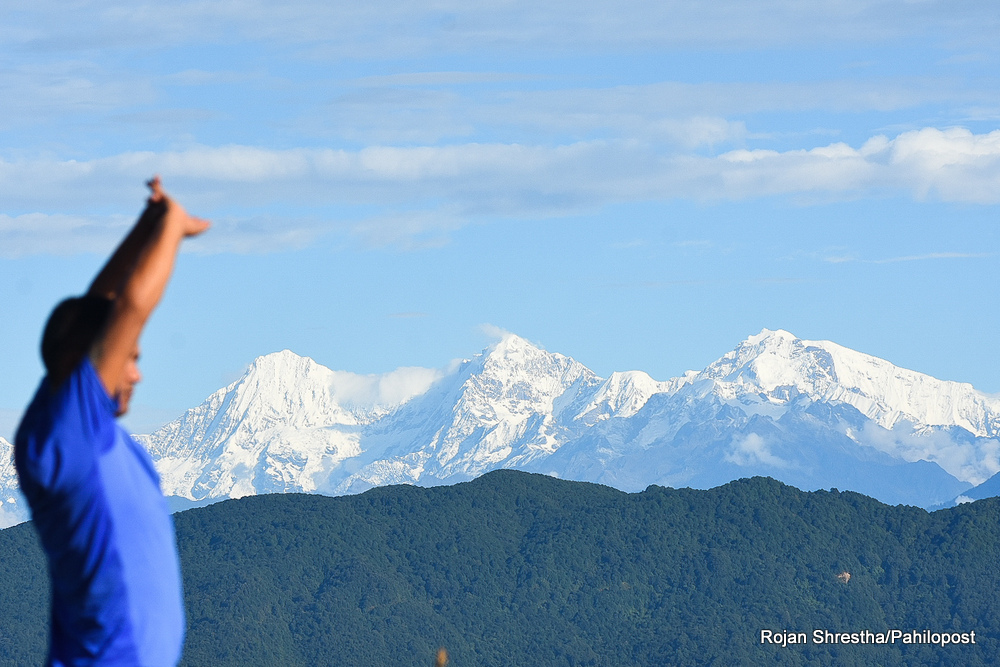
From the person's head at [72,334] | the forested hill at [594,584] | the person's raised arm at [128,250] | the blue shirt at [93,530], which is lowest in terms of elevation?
the forested hill at [594,584]

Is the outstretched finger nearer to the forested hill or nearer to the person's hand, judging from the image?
the person's hand

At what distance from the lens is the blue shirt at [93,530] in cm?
452

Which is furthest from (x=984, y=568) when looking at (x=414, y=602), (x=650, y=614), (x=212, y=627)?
(x=212, y=627)

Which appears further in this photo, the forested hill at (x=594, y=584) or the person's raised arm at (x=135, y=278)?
the forested hill at (x=594, y=584)

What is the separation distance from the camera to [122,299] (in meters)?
4.61

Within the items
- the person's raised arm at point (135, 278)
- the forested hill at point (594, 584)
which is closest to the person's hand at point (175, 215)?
the person's raised arm at point (135, 278)

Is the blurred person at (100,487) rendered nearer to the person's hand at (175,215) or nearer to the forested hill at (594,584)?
the person's hand at (175,215)

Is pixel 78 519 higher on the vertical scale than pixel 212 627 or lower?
higher

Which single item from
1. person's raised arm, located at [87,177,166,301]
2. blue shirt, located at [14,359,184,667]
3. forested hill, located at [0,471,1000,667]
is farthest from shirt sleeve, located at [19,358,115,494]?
forested hill, located at [0,471,1000,667]

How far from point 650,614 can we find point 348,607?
36414 millimetres

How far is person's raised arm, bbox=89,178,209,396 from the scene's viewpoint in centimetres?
462

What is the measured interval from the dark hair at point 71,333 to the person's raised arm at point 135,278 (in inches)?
1.6

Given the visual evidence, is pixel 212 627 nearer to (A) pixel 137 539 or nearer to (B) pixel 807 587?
(B) pixel 807 587

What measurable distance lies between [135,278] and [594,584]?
593 feet
